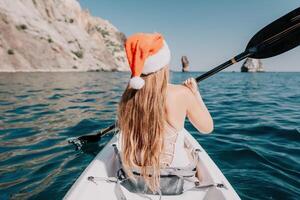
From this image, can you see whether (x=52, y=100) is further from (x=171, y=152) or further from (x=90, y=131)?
(x=171, y=152)

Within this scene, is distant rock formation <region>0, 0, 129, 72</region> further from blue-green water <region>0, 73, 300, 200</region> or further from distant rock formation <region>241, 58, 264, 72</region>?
distant rock formation <region>241, 58, 264, 72</region>

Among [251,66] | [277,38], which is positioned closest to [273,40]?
[277,38]

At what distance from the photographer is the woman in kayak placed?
1.99 m

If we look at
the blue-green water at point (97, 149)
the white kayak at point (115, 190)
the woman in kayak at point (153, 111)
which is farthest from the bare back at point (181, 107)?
the blue-green water at point (97, 149)

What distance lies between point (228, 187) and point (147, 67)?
4.88ft

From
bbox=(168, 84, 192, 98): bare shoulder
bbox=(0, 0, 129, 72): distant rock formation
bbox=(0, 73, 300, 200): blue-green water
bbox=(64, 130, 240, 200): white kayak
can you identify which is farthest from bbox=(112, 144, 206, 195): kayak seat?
bbox=(0, 0, 129, 72): distant rock formation

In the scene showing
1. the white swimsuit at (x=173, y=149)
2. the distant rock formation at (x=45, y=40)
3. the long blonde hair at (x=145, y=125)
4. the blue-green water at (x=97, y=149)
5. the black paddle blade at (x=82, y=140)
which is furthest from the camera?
the distant rock formation at (x=45, y=40)

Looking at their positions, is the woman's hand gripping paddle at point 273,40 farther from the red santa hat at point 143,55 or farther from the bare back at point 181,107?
the red santa hat at point 143,55

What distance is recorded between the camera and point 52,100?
11.5 metres

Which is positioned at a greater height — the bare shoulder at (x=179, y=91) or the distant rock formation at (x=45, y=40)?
the distant rock formation at (x=45, y=40)

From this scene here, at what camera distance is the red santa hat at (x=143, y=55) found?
195 cm

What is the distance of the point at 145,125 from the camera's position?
2244 millimetres

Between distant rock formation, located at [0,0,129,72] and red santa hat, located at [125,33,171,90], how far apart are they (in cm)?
4065

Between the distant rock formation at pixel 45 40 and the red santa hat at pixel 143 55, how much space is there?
133 feet
